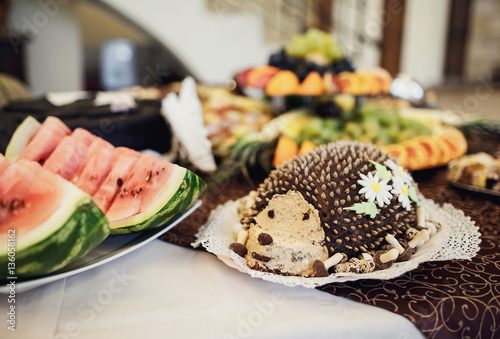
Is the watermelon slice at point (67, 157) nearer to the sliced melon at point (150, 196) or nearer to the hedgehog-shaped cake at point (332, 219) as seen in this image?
the sliced melon at point (150, 196)

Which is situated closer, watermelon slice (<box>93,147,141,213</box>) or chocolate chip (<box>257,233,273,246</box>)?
chocolate chip (<box>257,233,273,246</box>)

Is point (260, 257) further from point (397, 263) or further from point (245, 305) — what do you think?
point (397, 263)

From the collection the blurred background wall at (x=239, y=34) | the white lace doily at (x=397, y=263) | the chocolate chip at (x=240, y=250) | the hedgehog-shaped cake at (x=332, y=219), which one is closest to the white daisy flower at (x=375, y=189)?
the hedgehog-shaped cake at (x=332, y=219)

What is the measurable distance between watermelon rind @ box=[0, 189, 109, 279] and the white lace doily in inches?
8.6

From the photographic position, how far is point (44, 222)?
1.96 feet

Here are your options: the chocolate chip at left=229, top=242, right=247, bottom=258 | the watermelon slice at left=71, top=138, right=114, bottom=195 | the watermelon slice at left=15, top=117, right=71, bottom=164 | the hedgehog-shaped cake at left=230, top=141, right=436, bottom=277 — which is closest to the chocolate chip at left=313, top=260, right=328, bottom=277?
the hedgehog-shaped cake at left=230, top=141, right=436, bottom=277

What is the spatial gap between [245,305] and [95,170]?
0.39 meters

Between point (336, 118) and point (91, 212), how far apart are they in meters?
1.27

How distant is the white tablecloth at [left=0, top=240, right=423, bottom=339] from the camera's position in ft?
2.05

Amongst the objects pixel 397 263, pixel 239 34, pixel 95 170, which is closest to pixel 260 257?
pixel 397 263

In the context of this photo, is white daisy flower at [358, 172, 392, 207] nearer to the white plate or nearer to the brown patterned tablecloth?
the brown patterned tablecloth

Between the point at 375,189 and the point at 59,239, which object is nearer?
the point at 59,239

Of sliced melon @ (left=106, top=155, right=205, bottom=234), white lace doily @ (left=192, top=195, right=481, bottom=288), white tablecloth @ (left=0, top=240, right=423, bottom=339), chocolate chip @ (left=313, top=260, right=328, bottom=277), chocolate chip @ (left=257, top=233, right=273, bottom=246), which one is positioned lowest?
white tablecloth @ (left=0, top=240, right=423, bottom=339)

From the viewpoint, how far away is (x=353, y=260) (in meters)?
0.70
